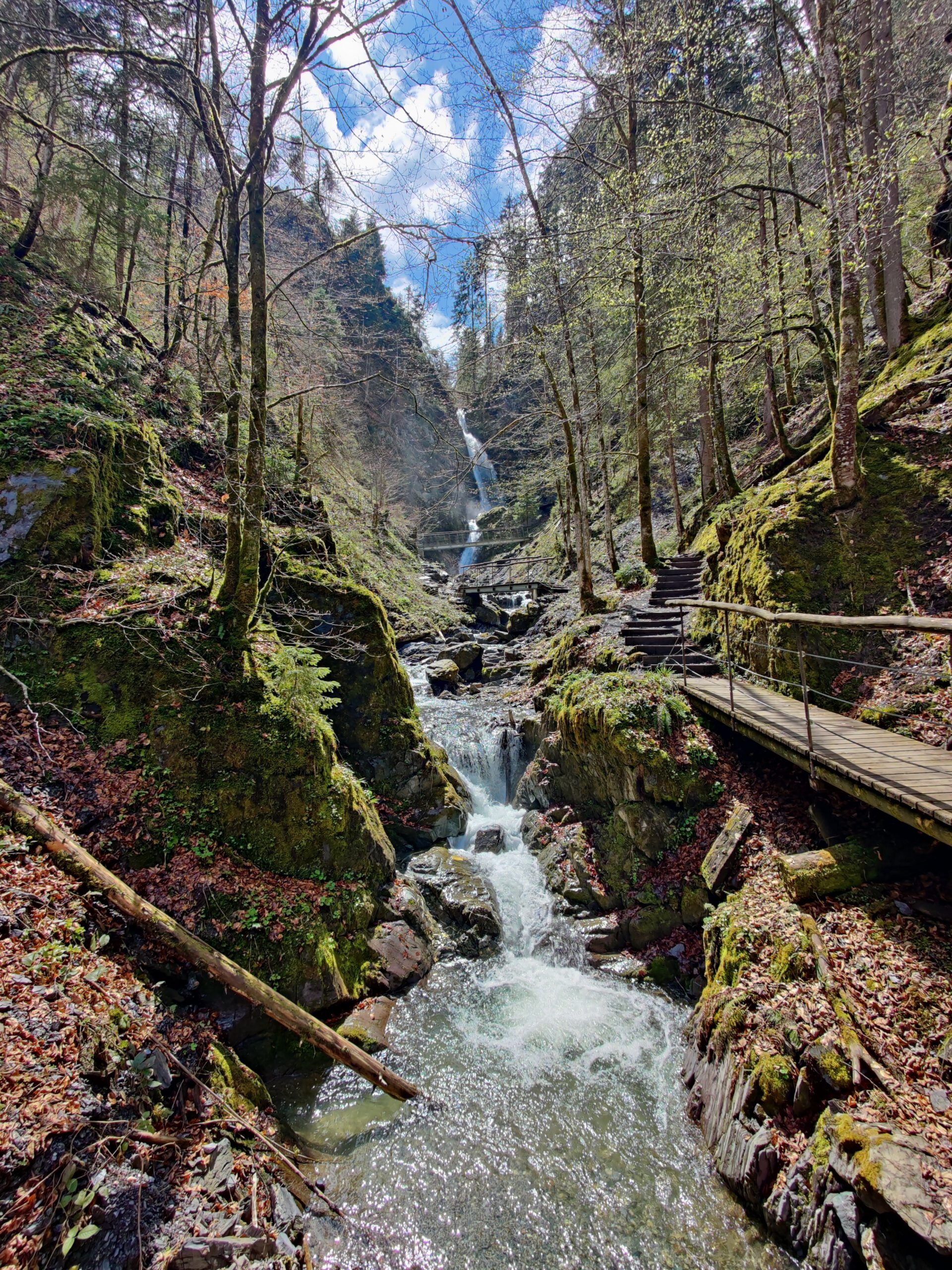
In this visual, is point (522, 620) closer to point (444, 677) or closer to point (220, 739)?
point (444, 677)

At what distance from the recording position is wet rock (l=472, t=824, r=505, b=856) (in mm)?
9172

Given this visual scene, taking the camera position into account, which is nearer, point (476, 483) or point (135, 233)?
point (135, 233)

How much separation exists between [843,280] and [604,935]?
945 centimetres

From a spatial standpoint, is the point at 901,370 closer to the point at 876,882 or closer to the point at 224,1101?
the point at 876,882

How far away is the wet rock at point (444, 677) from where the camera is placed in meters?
15.5

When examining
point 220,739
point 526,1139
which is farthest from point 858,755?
point 220,739

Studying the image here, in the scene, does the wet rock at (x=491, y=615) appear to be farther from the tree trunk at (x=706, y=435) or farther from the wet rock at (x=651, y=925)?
the wet rock at (x=651, y=925)

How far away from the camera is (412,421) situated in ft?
147

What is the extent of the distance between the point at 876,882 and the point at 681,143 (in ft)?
50.7

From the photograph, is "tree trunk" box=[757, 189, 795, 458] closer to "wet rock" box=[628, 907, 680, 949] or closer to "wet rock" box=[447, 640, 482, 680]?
"wet rock" box=[628, 907, 680, 949]

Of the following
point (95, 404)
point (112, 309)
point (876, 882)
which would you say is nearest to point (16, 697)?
point (95, 404)

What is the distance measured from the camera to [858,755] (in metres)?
4.83

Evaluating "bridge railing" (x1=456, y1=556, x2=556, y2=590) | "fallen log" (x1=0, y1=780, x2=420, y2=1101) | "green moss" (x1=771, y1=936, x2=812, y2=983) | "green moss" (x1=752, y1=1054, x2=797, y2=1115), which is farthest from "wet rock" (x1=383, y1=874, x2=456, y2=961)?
"bridge railing" (x1=456, y1=556, x2=556, y2=590)

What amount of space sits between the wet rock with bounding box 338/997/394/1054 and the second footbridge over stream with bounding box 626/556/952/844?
5.38m
